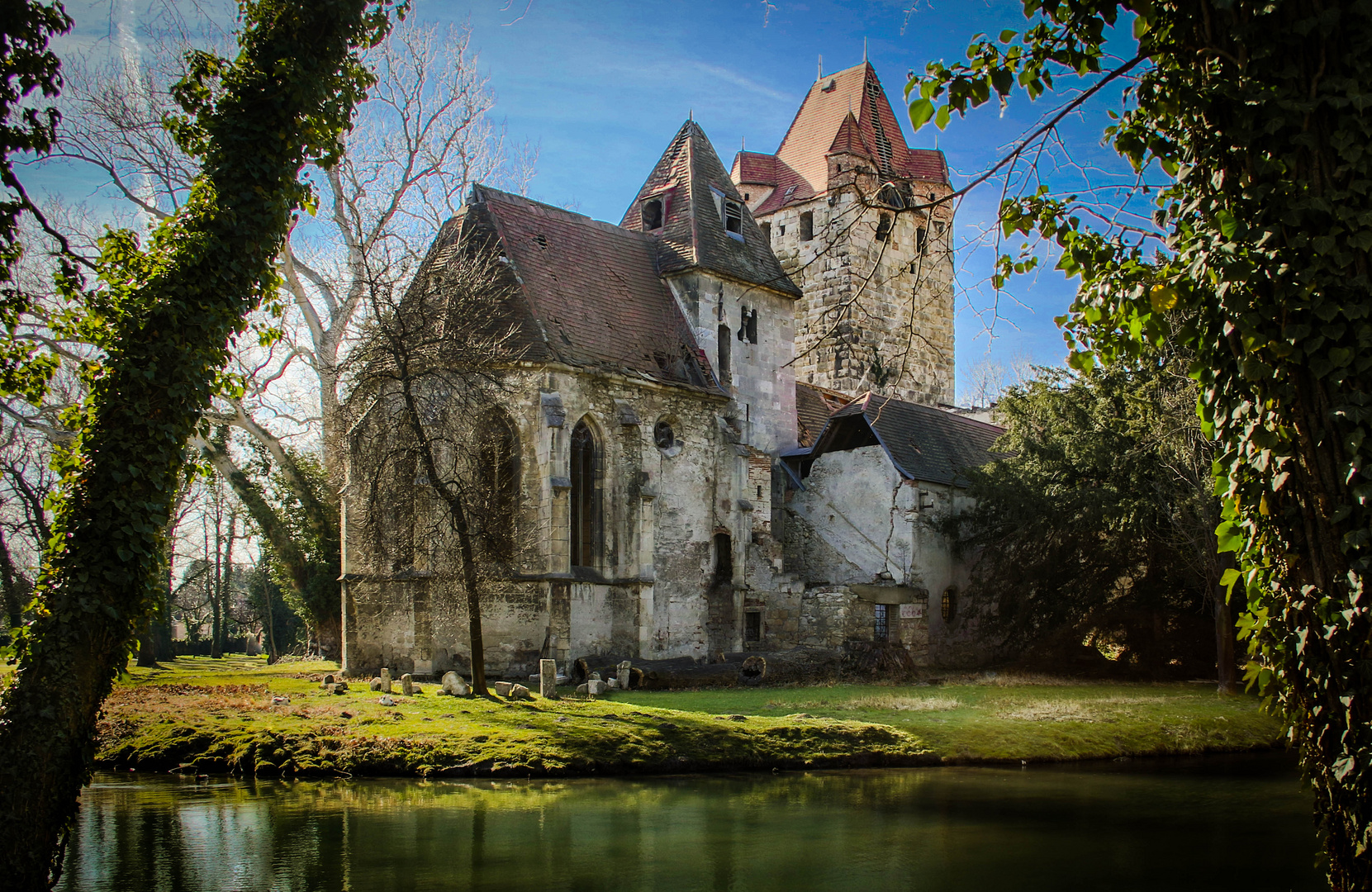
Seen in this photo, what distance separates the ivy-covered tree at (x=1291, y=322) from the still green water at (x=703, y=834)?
386 centimetres

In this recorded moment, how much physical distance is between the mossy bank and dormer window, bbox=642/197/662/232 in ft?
50.5

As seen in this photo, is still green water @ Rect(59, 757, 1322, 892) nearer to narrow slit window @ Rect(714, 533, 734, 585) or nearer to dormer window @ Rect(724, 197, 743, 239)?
narrow slit window @ Rect(714, 533, 734, 585)

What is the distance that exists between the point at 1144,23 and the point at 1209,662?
971 inches

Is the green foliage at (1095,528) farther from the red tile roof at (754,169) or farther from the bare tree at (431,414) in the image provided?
the red tile roof at (754,169)

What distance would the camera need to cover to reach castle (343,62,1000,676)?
895 inches

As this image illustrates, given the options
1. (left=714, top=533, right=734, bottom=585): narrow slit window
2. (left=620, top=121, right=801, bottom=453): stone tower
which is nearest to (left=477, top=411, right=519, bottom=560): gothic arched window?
(left=714, top=533, right=734, bottom=585): narrow slit window

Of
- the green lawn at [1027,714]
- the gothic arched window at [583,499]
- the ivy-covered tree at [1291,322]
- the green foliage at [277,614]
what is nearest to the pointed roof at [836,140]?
the gothic arched window at [583,499]

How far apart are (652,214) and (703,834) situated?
23.2 metres

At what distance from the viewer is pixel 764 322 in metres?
30.6

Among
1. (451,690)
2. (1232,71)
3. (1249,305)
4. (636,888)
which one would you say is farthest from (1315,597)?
(451,690)

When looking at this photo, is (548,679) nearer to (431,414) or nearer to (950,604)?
(431,414)

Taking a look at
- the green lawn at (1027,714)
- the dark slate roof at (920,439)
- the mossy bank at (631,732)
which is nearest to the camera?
the mossy bank at (631,732)

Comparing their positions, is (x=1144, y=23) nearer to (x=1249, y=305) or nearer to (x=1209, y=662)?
(x=1249, y=305)

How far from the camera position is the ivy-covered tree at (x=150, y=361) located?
26.2 ft
